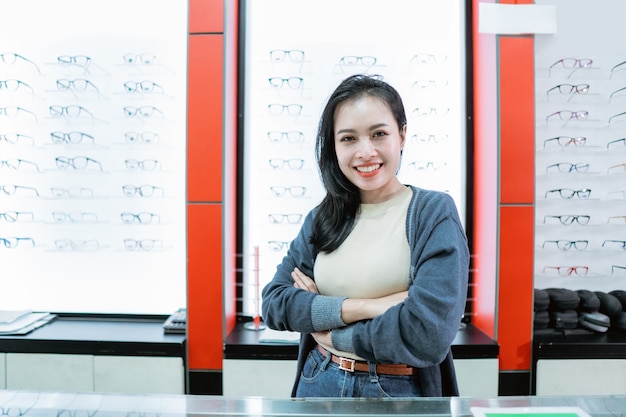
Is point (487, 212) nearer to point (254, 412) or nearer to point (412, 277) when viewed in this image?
point (412, 277)

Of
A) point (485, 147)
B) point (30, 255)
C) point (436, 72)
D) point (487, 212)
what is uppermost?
point (436, 72)

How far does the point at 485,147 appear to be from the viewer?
3.01m

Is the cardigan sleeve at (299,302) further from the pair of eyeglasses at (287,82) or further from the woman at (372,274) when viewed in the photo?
the pair of eyeglasses at (287,82)

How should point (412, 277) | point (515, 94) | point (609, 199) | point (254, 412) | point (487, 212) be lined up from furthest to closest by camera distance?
point (609, 199)
point (487, 212)
point (515, 94)
point (412, 277)
point (254, 412)

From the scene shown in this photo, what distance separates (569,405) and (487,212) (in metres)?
1.85

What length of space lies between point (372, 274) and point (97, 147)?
2.62 m

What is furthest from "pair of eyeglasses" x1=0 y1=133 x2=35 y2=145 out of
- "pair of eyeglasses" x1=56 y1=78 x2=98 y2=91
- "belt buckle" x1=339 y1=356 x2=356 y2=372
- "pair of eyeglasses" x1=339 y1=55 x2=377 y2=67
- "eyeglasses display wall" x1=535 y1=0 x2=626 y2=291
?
"eyeglasses display wall" x1=535 y1=0 x2=626 y2=291

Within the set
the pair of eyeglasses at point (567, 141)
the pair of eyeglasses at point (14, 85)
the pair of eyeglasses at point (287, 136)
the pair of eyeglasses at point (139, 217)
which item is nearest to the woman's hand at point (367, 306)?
the pair of eyeglasses at point (287, 136)

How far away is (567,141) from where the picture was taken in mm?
3199

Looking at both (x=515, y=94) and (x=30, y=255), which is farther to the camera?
(x=30, y=255)

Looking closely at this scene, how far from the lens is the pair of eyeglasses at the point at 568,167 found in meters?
3.20

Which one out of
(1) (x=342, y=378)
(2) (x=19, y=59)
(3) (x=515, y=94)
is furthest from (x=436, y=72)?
(2) (x=19, y=59)

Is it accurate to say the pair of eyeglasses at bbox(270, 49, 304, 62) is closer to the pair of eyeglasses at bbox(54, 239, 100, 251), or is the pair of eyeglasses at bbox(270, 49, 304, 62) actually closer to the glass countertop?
the pair of eyeglasses at bbox(54, 239, 100, 251)

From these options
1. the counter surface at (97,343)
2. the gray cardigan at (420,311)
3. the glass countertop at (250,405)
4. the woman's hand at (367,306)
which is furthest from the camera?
the counter surface at (97,343)
